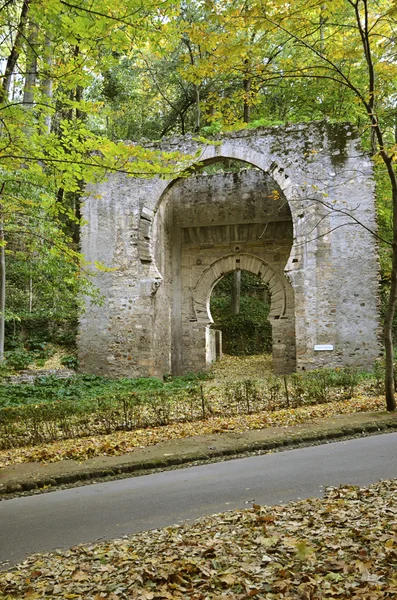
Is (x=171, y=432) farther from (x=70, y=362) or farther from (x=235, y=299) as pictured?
(x=235, y=299)

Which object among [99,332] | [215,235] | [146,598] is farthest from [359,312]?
[146,598]

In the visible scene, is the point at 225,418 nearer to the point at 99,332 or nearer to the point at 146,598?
the point at 146,598

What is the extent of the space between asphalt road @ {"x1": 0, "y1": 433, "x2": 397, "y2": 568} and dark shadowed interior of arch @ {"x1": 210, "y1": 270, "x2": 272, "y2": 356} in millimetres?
17283

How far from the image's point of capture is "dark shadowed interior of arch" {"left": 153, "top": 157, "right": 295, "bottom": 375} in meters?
18.0

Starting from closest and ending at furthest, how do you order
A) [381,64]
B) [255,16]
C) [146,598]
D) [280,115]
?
[146,598] < [255,16] < [381,64] < [280,115]

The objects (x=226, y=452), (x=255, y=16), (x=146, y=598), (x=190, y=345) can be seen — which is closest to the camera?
(x=146, y=598)

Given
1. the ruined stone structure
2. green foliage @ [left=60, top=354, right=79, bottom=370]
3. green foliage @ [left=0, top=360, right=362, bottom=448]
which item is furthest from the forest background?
green foliage @ [left=0, top=360, right=362, bottom=448]

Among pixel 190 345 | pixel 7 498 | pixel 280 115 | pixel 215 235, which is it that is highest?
pixel 280 115

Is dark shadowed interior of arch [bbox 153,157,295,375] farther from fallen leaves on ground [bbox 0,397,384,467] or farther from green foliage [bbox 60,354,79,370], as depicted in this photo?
fallen leaves on ground [bbox 0,397,384,467]

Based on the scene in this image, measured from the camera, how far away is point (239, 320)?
2492 cm

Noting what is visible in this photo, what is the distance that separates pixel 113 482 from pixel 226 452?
1.73 m

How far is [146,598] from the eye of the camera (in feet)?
9.33

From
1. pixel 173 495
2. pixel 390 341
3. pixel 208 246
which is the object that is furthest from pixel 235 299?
pixel 173 495

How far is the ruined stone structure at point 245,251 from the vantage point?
14.6m
